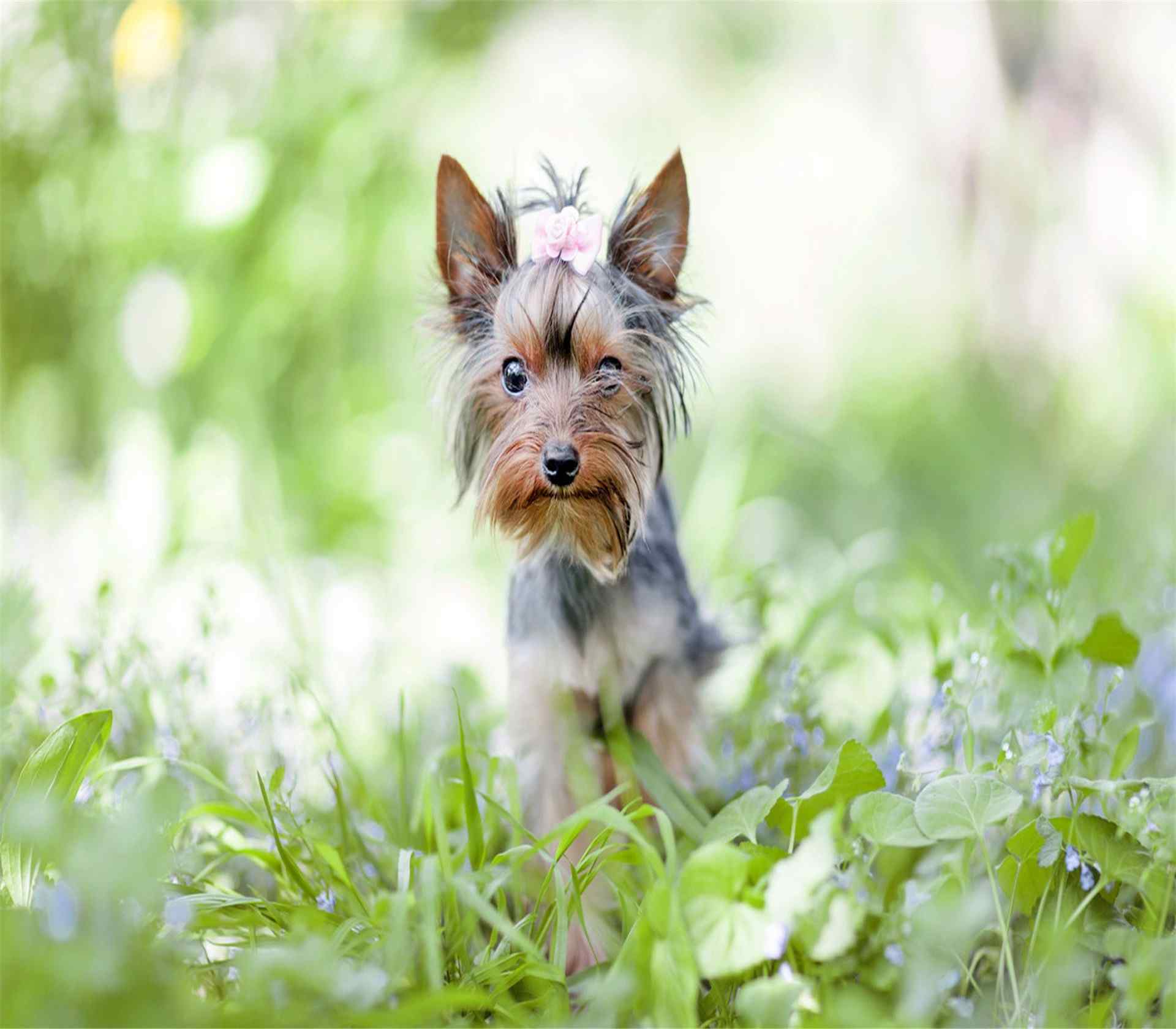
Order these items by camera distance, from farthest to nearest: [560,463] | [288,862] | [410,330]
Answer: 1. [410,330]
2. [560,463]
3. [288,862]

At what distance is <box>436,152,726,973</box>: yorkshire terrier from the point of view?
9.92 ft

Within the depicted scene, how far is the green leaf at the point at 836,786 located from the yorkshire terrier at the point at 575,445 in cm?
68

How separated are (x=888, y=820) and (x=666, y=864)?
1.60 ft

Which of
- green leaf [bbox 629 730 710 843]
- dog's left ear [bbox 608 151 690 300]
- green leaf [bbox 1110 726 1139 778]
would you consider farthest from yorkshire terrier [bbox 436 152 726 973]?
green leaf [bbox 1110 726 1139 778]

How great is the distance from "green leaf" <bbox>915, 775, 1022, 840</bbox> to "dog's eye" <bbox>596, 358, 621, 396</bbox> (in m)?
1.36

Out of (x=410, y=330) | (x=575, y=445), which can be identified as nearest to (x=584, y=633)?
(x=575, y=445)

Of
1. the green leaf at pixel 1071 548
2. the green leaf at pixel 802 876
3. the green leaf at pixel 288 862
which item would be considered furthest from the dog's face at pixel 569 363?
the green leaf at pixel 802 876

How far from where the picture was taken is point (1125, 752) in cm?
270

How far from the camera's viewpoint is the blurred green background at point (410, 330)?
517 centimetres

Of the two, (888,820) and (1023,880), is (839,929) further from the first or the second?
(1023,880)

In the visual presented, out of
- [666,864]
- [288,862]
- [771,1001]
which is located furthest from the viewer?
[288,862]

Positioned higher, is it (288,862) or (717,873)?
(717,873)

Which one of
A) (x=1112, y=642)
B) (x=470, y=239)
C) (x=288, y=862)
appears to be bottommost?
(x=288, y=862)

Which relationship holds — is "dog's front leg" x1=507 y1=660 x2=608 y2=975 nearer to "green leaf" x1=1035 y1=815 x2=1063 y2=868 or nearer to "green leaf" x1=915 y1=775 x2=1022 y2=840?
"green leaf" x1=915 y1=775 x2=1022 y2=840
